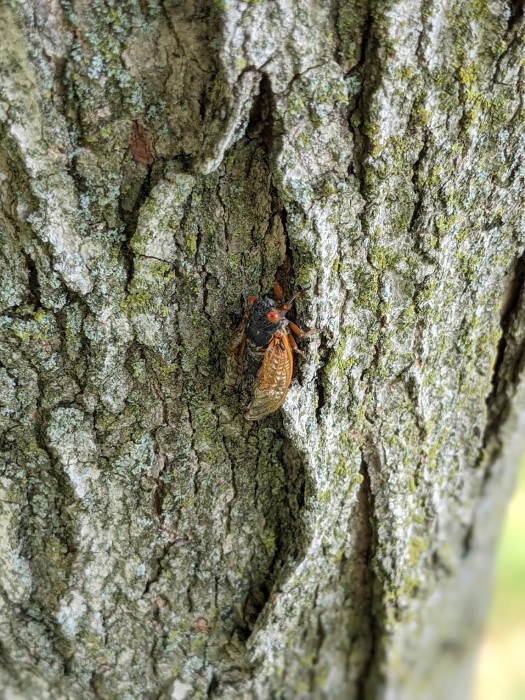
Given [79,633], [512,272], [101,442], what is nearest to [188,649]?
[79,633]

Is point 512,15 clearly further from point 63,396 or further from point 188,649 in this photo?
point 188,649

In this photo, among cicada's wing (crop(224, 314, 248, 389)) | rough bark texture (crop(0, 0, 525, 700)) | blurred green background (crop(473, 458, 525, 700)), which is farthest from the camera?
blurred green background (crop(473, 458, 525, 700))

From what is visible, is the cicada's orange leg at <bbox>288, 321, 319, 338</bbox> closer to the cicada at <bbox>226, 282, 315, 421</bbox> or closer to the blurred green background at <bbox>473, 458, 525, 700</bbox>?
the cicada at <bbox>226, 282, 315, 421</bbox>

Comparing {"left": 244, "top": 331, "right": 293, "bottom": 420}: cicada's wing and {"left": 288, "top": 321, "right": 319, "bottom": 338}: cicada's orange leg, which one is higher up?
{"left": 288, "top": 321, "right": 319, "bottom": 338}: cicada's orange leg

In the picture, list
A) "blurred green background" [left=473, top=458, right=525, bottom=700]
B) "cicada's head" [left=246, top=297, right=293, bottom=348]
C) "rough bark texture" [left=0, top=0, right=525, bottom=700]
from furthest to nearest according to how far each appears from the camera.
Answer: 1. "blurred green background" [left=473, top=458, right=525, bottom=700]
2. "cicada's head" [left=246, top=297, right=293, bottom=348]
3. "rough bark texture" [left=0, top=0, right=525, bottom=700]

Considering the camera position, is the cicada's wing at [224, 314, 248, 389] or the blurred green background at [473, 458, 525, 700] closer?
the cicada's wing at [224, 314, 248, 389]

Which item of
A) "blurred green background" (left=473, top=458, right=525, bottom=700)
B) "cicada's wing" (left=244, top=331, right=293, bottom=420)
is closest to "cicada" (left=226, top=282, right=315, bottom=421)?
"cicada's wing" (left=244, top=331, right=293, bottom=420)

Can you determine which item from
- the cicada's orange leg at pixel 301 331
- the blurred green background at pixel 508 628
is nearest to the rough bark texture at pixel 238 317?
the cicada's orange leg at pixel 301 331

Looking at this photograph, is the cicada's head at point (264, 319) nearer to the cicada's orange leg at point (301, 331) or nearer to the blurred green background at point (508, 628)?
the cicada's orange leg at point (301, 331)
